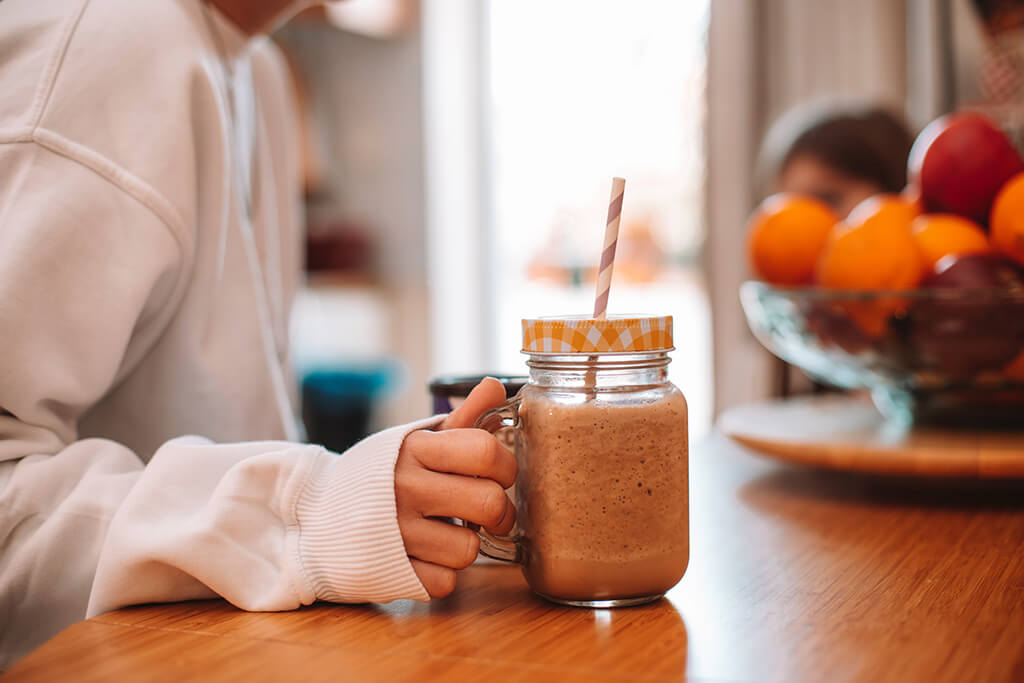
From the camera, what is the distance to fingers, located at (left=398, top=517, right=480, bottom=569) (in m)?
0.58

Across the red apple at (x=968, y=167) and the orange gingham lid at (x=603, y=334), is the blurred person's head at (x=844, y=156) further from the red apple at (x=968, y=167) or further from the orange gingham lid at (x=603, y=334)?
the orange gingham lid at (x=603, y=334)

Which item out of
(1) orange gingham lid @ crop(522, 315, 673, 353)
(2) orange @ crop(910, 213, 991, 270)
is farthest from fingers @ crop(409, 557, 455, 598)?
(2) orange @ crop(910, 213, 991, 270)

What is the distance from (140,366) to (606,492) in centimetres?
52

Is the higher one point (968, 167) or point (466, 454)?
point (968, 167)

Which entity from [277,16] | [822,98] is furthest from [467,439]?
[822,98]

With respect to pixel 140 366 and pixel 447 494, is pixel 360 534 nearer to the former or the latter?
pixel 447 494

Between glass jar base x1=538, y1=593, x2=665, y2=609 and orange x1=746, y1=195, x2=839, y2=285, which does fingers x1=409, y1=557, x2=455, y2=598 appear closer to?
glass jar base x1=538, y1=593, x2=665, y2=609

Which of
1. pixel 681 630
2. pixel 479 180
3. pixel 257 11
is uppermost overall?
pixel 479 180

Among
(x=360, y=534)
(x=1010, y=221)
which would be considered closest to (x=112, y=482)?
(x=360, y=534)

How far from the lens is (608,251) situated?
592 mm

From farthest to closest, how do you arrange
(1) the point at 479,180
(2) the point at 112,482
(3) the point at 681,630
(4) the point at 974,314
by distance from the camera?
(1) the point at 479,180
(4) the point at 974,314
(2) the point at 112,482
(3) the point at 681,630

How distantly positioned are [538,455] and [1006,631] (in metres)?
0.29

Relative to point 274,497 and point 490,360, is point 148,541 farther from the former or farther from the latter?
point 490,360

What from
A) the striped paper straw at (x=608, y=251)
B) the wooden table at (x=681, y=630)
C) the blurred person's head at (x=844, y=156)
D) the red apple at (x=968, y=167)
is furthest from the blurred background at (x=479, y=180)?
the striped paper straw at (x=608, y=251)
